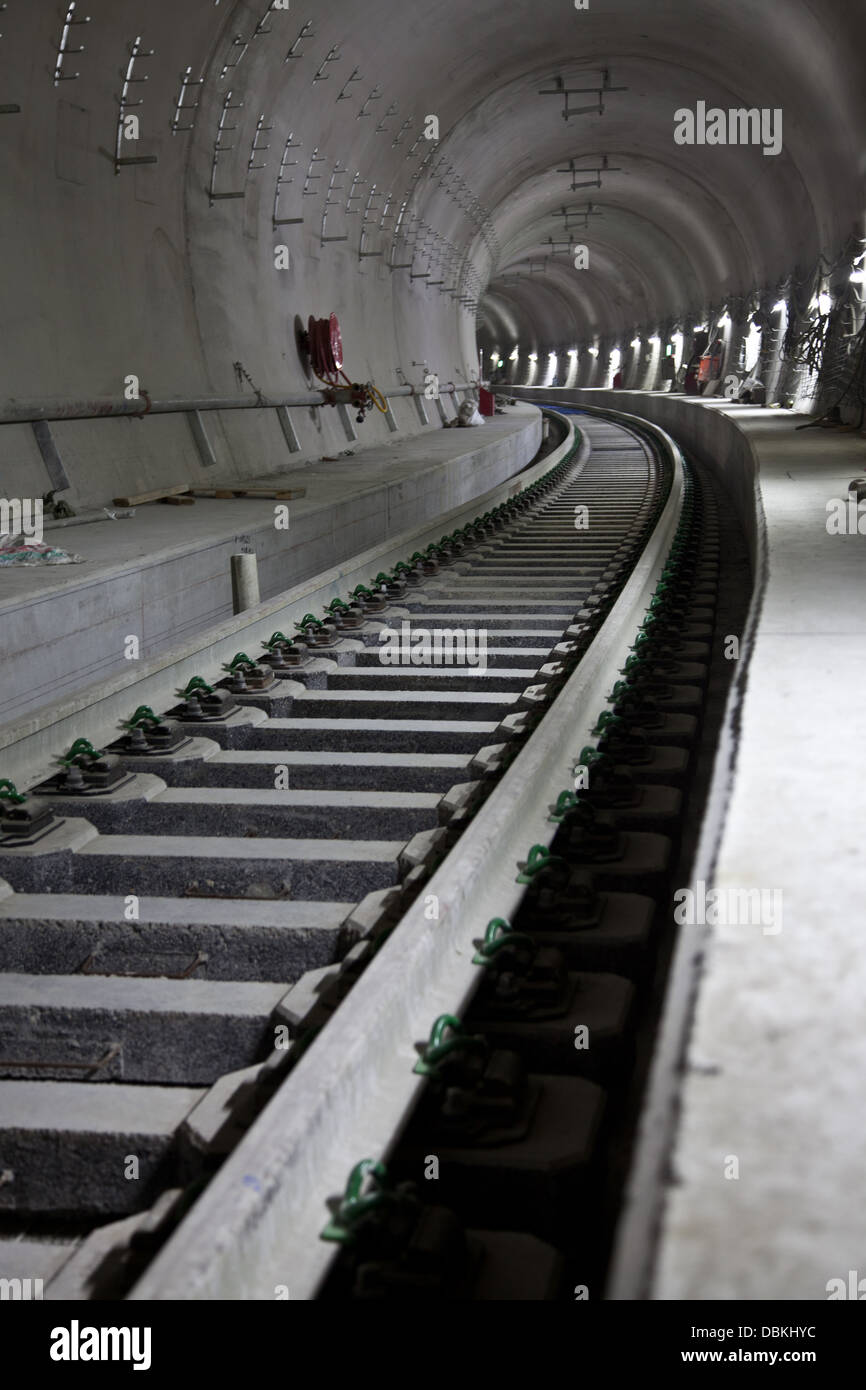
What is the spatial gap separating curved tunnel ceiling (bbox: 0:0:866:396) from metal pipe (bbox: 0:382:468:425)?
7.5 inches

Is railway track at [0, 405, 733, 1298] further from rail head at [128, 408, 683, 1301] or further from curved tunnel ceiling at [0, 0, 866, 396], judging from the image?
curved tunnel ceiling at [0, 0, 866, 396]

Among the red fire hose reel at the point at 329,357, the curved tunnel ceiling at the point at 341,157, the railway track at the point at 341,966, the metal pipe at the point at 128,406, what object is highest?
the curved tunnel ceiling at the point at 341,157

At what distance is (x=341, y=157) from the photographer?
Answer: 17625 mm

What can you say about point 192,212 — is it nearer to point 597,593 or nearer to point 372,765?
point 597,593

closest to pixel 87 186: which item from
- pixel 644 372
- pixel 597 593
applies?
pixel 597 593

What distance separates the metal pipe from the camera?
9.54 m

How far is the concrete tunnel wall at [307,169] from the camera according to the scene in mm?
10250

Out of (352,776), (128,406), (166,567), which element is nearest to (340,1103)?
(352,776)

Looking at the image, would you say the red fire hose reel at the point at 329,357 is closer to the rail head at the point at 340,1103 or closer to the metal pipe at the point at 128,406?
the metal pipe at the point at 128,406

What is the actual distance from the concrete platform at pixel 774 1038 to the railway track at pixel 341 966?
21.4 inches

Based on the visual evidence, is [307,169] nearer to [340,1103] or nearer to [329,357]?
[329,357]

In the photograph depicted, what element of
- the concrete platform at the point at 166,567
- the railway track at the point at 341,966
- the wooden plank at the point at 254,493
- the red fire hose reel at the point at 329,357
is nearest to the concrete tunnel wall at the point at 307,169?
the red fire hose reel at the point at 329,357
